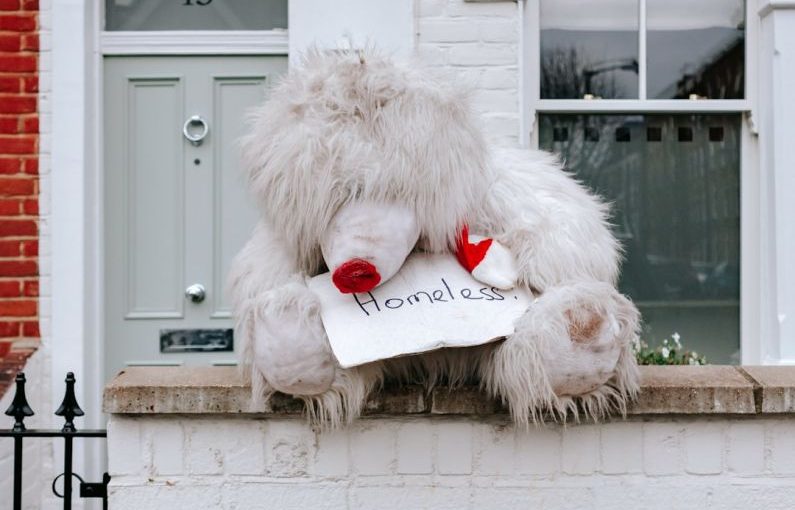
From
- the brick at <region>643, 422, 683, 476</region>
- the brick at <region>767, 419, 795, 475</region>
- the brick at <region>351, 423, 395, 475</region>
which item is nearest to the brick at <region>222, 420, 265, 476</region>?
the brick at <region>351, 423, 395, 475</region>

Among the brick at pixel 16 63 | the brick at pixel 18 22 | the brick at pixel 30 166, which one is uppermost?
the brick at pixel 18 22

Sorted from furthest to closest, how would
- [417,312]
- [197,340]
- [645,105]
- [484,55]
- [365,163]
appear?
[197,340] → [645,105] → [484,55] → [417,312] → [365,163]

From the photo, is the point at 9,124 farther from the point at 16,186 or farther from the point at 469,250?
the point at 469,250

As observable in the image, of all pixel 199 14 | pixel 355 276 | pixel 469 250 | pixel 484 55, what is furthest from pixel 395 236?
pixel 199 14

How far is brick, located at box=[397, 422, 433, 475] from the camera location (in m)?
2.26

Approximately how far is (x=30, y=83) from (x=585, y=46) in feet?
7.97

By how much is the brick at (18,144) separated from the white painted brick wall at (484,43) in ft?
5.59

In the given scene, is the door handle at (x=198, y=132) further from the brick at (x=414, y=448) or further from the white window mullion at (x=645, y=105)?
the brick at (x=414, y=448)

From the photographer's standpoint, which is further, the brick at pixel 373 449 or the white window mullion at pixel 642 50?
the white window mullion at pixel 642 50

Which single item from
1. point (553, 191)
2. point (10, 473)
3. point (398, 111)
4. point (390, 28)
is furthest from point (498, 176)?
point (10, 473)

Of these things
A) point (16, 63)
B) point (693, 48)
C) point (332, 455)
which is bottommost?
point (332, 455)

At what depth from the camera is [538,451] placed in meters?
2.26

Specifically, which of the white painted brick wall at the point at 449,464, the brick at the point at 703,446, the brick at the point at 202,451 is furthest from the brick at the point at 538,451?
the brick at the point at 202,451

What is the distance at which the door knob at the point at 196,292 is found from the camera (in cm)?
399
